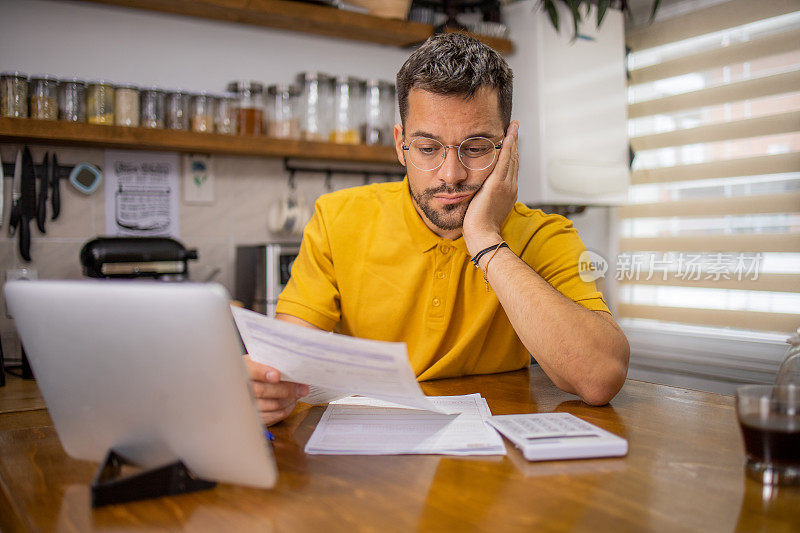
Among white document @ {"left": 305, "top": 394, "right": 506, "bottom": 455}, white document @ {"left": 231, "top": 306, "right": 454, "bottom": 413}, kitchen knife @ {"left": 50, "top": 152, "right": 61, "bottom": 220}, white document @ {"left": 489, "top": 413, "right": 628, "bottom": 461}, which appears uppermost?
kitchen knife @ {"left": 50, "top": 152, "right": 61, "bottom": 220}

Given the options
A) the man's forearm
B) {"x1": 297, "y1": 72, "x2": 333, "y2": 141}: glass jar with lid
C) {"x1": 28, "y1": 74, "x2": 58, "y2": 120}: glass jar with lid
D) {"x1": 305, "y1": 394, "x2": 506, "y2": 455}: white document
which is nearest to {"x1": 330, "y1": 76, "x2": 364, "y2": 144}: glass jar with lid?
{"x1": 297, "y1": 72, "x2": 333, "y2": 141}: glass jar with lid

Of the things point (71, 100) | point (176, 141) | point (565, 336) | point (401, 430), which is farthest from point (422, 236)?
point (71, 100)

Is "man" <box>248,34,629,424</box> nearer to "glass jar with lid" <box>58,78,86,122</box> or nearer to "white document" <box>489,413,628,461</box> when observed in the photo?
"white document" <box>489,413,628,461</box>

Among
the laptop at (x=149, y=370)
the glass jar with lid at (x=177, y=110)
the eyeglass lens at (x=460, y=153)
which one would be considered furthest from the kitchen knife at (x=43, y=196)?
the laptop at (x=149, y=370)

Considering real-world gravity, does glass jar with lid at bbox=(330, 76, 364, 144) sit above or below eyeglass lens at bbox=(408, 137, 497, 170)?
above

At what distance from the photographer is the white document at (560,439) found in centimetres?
80

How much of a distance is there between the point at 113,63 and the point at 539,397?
1.94 m

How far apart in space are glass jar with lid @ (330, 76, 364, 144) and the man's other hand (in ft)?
5.73

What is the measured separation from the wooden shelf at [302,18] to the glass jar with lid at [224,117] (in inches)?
11.7

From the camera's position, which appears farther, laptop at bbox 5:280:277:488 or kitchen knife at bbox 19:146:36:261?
kitchen knife at bbox 19:146:36:261

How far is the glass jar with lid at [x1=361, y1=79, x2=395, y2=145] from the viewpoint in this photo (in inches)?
104

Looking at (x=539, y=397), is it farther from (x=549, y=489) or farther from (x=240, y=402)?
(x=240, y=402)

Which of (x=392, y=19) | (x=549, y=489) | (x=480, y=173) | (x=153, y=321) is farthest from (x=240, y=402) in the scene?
(x=392, y=19)

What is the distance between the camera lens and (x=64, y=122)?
6.77ft
